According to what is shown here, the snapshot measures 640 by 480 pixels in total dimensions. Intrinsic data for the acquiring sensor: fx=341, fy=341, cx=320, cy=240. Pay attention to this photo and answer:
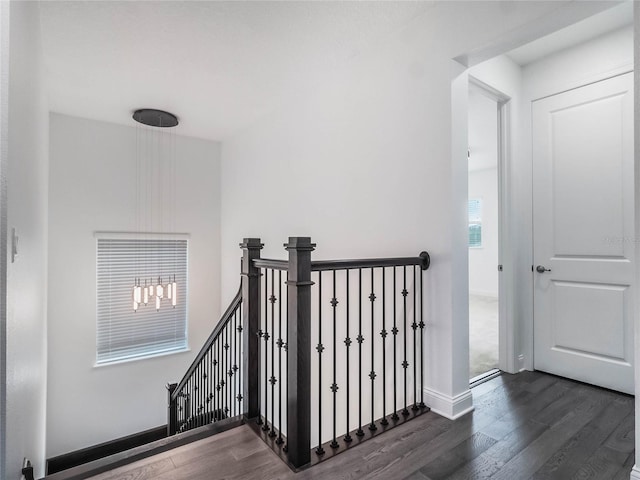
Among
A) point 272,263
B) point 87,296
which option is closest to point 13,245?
point 272,263

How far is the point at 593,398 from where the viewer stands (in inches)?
92.4

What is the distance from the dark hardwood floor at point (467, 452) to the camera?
1613 millimetres

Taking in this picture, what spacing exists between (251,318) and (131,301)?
10.9 feet

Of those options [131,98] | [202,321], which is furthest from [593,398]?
[131,98]

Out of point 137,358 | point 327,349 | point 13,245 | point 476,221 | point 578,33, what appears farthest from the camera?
point 476,221

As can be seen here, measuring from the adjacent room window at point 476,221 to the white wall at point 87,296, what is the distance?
641 cm

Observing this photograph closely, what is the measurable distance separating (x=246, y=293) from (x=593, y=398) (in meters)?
2.49

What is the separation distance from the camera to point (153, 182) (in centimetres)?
485

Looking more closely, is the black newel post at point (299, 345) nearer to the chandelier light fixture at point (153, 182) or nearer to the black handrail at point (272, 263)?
the black handrail at point (272, 263)

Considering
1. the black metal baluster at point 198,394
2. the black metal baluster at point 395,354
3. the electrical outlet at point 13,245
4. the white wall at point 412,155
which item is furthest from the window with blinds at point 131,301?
the black metal baluster at point 395,354

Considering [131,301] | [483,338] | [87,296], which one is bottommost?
[483,338]

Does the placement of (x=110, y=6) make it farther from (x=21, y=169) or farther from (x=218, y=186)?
(x=218, y=186)

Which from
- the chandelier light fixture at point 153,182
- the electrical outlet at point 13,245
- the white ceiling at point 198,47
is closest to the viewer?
the electrical outlet at point 13,245

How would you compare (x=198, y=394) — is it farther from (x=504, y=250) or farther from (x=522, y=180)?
(x=522, y=180)
